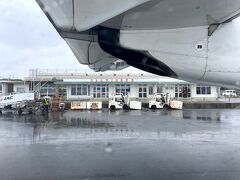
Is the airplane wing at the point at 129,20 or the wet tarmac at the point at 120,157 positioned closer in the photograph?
the airplane wing at the point at 129,20

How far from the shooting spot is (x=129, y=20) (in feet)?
13.6

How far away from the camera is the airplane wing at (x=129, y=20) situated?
354 cm

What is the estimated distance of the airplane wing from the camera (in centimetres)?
354

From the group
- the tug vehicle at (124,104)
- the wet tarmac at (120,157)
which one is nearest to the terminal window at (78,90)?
the tug vehicle at (124,104)

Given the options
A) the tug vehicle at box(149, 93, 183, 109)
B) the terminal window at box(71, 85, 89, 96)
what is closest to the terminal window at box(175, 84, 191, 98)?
the tug vehicle at box(149, 93, 183, 109)

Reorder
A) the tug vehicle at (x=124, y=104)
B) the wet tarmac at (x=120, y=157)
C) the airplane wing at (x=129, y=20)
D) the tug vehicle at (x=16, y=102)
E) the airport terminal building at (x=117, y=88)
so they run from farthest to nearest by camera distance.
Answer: the airport terminal building at (x=117, y=88) < the tug vehicle at (x=124, y=104) < the tug vehicle at (x=16, y=102) < the wet tarmac at (x=120, y=157) < the airplane wing at (x=129, y=20)

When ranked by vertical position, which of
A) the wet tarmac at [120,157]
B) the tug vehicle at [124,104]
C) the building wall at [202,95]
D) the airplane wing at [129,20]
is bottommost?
the wet tarmac at [120,157]

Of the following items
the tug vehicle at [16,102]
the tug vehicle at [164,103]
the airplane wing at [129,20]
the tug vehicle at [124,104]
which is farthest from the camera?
the tug vehicle at [164,103]

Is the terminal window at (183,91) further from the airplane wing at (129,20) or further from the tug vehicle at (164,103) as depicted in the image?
the airplane wing at (129,20)

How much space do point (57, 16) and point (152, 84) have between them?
34799 mm

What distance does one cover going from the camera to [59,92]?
122 ft

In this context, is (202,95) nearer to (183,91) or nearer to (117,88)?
(183,91)

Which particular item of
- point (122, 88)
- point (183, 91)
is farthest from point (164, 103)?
point (122, 88)

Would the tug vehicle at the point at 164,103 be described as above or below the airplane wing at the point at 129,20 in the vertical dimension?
below
